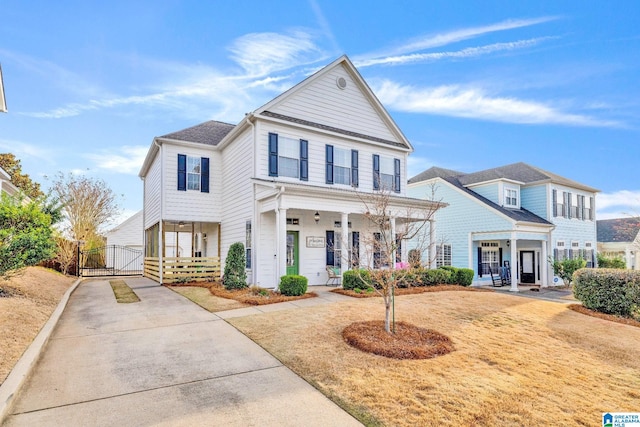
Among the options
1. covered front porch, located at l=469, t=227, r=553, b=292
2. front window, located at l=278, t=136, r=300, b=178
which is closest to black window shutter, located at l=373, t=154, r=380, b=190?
front window, located at l=278, t=136, r=300, b=178

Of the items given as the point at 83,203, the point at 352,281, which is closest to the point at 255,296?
the point at 352,281

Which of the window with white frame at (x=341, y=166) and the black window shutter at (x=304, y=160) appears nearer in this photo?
the black window shutter at (x=304, y=160)

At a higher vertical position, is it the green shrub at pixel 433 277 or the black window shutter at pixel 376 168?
the black window shutter at pixel 376 168

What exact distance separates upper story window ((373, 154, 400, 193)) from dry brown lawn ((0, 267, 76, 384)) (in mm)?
12206

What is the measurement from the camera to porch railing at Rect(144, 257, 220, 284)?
1495 cm

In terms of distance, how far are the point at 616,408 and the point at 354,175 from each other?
38.7ft

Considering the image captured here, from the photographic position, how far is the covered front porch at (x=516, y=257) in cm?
2087

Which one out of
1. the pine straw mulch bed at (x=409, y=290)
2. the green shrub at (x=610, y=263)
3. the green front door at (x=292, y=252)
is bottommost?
the green shrub at (x=610, y=263)

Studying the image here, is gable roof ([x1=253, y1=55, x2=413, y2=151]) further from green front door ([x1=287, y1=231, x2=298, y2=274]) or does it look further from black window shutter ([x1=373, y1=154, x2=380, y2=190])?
green front door ([x1=287, y1=231, x2=298, y2=274])

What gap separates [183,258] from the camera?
→ 1493cm

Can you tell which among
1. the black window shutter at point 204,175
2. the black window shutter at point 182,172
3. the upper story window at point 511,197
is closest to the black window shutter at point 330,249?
the black window shutter at point 204,175

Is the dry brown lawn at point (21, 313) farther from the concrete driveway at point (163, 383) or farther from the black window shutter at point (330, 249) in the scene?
the black window shutter at point (330, 249)

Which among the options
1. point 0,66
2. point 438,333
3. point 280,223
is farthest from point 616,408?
point 0,66

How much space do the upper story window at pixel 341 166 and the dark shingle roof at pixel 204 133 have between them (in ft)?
18.3
